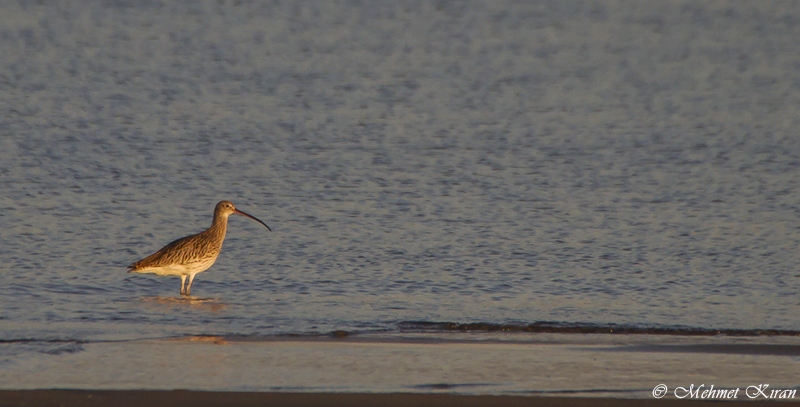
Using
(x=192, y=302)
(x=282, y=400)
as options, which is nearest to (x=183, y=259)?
(x=192, y=302)

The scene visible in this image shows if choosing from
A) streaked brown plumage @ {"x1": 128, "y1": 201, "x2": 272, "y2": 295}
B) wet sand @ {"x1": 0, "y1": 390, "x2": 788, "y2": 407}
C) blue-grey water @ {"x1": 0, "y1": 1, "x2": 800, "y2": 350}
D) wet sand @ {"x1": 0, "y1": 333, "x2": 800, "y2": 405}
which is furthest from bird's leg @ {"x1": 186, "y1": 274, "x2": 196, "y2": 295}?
wet sand @ {"x1": 0, "y1": 390, "x2": 788, "y2": 407}

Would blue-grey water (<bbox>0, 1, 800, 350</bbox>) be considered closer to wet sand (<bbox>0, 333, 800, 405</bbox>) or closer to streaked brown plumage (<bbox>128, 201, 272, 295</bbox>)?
streaked brown plumage (<bbox>128, 201, 272, 295</bbox>)

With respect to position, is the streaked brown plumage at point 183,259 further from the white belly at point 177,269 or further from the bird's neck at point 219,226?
the bird's neck at point 219,226

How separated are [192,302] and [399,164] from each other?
5.37m

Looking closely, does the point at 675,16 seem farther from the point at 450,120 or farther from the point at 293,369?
the point at 293,369

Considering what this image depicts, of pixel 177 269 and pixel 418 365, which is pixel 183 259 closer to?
pixel 177 269

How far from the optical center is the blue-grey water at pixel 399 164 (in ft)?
32.7

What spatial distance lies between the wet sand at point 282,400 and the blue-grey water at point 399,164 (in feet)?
5.68

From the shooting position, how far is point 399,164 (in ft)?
48.7

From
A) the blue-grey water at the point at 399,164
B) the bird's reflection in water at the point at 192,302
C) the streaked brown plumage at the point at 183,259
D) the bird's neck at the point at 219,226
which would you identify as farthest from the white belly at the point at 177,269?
the bird's neck at the point at 219,226

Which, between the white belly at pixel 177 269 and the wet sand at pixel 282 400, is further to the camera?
the white belly at pixel 177 269

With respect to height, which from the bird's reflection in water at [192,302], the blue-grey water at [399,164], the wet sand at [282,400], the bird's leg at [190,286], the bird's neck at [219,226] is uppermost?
the blue-grey water at [399,164]

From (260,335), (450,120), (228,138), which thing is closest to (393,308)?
(260,335)

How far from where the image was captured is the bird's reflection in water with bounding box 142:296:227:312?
9.65 meters
